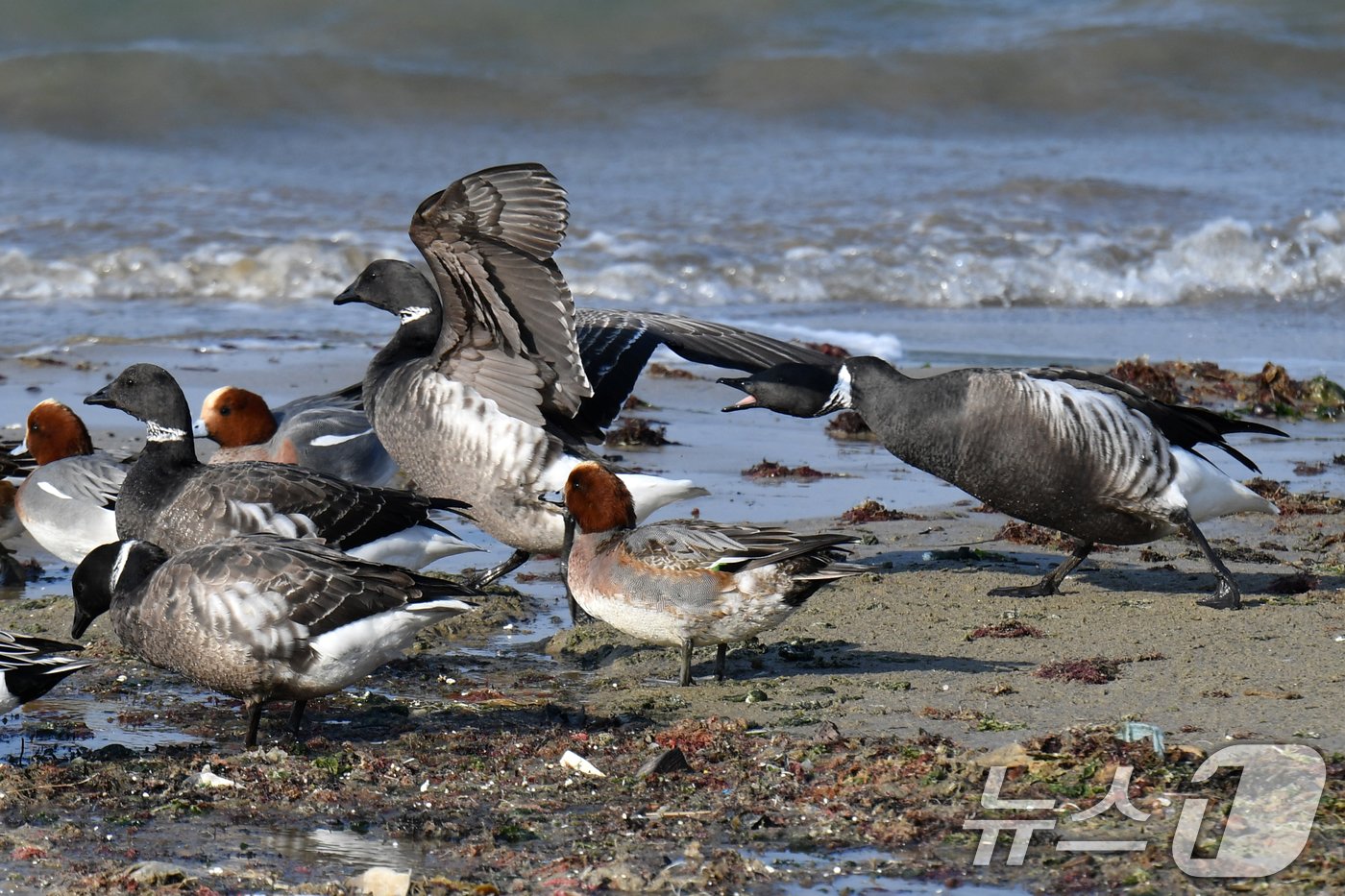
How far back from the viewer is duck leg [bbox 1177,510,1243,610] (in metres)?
7.21

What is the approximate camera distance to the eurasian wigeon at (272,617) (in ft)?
18.8

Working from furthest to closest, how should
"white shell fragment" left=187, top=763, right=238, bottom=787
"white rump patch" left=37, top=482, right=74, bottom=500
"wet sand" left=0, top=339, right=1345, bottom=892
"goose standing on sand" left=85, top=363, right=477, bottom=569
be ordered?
"white rump patch" left=37, top=482, right=74, bottom=500 → "goose standing on sand" left=85, top=363, right=477, bottom=569 → "white shell fragment" left=187, top=763, right=238, bottom=787 → "wet sand" left=0, top=339, right=1345, bottom=892

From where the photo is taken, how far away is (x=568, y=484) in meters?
6.66

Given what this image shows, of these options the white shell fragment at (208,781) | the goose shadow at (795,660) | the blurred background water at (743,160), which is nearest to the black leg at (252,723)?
the white shell fragment at (208,781)

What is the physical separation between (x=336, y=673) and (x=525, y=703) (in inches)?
31.7

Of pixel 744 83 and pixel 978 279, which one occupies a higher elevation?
pixel 744 83

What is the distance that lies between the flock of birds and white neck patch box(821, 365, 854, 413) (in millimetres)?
35

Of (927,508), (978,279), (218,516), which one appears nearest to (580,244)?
(978,279)

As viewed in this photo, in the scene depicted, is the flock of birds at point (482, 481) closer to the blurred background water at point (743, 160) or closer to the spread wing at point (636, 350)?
Result: the spread wing at point (636, 350)

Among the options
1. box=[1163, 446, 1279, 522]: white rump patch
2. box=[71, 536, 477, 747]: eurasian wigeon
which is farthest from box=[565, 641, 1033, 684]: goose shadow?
box=[1163, 446, 1279, 522]: white rump patch

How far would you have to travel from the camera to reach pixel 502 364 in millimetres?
8422

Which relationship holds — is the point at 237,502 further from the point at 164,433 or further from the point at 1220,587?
the point at 1220,587

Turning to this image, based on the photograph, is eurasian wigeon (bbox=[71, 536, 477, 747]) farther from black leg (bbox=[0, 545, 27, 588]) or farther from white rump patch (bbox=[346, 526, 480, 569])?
black leg (bbox=[0, 545, 27, 588])

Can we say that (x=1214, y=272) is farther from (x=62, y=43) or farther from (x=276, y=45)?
(x=62, y=43)
